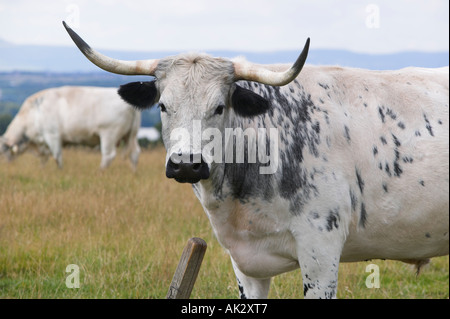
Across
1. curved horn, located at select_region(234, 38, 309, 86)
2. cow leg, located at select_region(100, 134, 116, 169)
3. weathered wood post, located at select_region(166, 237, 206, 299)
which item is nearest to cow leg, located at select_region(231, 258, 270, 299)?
weathered wood post, located at select_region(166, 237, 206, 299)

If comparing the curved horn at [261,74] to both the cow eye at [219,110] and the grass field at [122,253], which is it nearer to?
the cow eye at [219,110]

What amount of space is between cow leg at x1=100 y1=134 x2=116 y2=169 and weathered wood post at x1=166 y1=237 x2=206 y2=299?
415 inches

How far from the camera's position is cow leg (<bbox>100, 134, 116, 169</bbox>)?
1470 centimetres

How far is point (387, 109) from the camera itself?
15.9 feet

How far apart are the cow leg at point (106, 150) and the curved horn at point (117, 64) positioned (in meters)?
10.1

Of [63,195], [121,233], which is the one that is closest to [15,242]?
[121,233]

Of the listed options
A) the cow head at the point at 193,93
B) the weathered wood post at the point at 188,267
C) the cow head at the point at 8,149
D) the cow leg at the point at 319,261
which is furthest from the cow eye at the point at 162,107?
the cow head at the point at 8,149

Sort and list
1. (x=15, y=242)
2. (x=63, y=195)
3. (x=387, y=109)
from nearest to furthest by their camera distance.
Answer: (x=387, y=109)
(x=15, y=242)
(x=63, y=195)

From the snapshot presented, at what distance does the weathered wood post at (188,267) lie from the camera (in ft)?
12.9

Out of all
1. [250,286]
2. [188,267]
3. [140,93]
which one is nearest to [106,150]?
[250,286]

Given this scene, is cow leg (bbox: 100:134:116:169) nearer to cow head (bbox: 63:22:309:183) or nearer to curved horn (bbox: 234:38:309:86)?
cow head (bbox: 63:22:309:183)

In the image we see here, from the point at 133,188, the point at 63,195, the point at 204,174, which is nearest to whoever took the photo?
the point at 204,174

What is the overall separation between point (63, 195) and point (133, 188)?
54.4 inches
